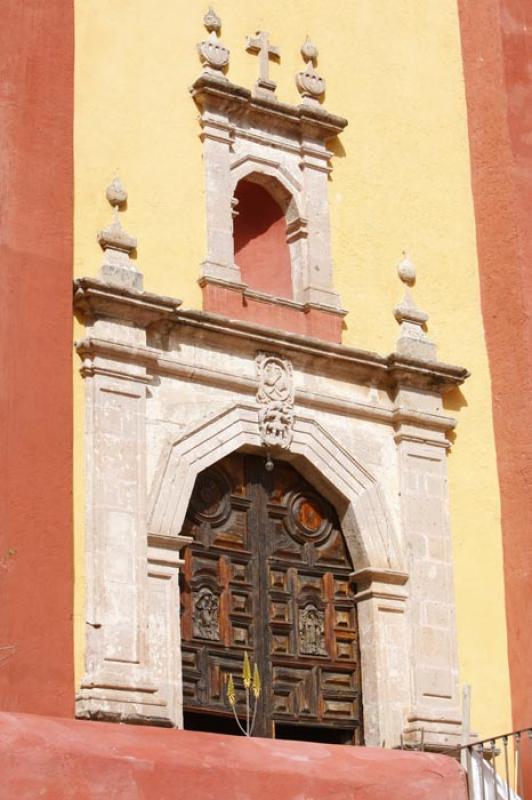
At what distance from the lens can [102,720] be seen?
1029cm

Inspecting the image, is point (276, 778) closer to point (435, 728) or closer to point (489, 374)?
point (435, 728)

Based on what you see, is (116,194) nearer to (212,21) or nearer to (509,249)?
(212,21)

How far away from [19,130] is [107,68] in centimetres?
114

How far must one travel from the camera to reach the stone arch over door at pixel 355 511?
36.9ft

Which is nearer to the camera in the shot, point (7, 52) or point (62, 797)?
point (62, 797)

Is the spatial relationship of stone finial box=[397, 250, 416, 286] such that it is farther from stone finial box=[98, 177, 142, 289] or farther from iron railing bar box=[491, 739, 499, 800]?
iron railing bar box=[491, 739, 499, 800]

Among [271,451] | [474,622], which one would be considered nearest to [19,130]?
[271,451]

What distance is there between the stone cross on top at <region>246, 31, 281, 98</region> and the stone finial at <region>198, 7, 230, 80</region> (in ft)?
0.79

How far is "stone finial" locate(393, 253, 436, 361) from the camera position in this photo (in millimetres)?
12445

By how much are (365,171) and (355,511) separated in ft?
8.04

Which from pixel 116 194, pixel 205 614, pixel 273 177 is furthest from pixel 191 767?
pixel 273 177

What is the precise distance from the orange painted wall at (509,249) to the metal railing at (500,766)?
247 millimetres

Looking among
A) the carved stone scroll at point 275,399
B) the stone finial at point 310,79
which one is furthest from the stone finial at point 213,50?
the carved stone scroll at point 275,399

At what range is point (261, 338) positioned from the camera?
1180 centimetres
